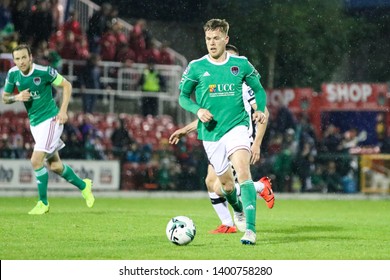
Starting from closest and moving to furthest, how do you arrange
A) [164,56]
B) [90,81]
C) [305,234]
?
[305,234] < [90,81] < [164,56]

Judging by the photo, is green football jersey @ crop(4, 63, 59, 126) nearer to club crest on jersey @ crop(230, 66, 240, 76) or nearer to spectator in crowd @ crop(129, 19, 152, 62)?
club crest on jersey @ crop(230, 66, 240, 76)

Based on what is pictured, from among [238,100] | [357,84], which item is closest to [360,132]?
[357,84]

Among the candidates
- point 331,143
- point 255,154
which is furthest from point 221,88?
point 331,143

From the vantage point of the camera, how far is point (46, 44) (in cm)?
2470

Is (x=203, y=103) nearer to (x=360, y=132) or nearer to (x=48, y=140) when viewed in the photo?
(x=48, y=140)

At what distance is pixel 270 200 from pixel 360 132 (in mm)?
16878

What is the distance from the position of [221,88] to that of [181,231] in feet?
4.90

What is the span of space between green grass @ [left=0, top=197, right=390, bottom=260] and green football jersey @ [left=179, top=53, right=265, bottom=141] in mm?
1238

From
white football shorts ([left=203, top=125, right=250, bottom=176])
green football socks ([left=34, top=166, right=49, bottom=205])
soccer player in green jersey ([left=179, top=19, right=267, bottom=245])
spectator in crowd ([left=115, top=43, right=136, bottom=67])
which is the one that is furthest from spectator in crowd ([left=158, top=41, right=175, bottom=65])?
soccer player in green jersey ([left=179, top=19, right=267, bottom=245])

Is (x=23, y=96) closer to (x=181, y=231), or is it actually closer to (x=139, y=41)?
(x=181, y=231)

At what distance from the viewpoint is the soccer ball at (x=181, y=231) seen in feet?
32.4

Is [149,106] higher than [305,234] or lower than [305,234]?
higher

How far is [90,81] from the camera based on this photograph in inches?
981

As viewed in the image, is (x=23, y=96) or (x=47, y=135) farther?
(x=47, y=135)
